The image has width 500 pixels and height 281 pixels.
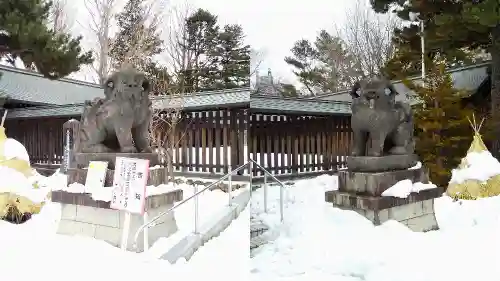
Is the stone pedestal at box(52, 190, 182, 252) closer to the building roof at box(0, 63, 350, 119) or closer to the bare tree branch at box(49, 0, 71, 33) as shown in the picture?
the building roof at box(0, 63, 350, 119)

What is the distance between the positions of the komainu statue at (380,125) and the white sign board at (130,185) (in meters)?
0.89

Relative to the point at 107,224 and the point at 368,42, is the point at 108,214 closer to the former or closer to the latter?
the point at 107,224

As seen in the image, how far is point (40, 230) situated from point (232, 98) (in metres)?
1.31

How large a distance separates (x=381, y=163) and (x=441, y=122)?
34cm

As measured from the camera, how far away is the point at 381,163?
4.95 ft

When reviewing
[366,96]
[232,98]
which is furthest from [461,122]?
[232,98]

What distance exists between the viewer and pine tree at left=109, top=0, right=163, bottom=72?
2.12 metres

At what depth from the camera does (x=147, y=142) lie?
2111mm

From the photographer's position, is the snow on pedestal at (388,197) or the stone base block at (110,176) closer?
the snow on pedestal at (388,197)

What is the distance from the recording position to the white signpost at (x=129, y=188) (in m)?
1.57

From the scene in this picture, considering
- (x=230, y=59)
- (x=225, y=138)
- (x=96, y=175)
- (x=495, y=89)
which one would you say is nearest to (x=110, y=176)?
(x=96, y=175)

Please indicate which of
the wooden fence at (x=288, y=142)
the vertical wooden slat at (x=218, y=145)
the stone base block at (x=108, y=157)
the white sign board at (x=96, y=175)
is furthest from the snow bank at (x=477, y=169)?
the white sign board at (x=96, y=175)

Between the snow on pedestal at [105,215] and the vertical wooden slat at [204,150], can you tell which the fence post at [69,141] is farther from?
the vertical wooden slat at [204,150]

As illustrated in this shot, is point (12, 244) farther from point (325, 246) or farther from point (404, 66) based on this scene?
point (404, 66)
